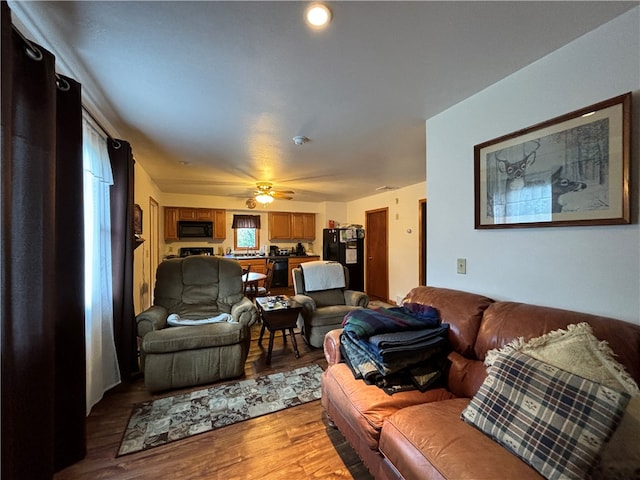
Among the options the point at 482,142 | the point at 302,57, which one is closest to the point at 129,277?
the point at 302,57

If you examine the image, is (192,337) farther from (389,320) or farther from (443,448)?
(443,448)

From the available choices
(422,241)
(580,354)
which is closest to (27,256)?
(580,354)

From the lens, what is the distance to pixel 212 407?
2068mm

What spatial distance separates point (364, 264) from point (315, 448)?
4814mm

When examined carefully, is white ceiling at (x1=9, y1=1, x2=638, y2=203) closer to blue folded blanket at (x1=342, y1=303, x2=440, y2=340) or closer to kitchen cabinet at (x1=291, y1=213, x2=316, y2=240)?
blue folded blanket at (x1=342, y1=303, x2=440, y2=340)

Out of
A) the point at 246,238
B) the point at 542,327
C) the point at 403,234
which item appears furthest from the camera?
the point at 246,238

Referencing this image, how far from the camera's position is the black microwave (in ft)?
19.1

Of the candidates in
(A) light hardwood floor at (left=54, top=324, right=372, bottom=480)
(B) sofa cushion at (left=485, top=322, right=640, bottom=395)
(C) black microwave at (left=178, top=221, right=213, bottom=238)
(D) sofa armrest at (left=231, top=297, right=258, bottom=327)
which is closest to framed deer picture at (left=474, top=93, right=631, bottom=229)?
(B) sofa cushion at (left=485, top=322, right=640, bottom=395)

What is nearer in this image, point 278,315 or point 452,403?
point 452,403

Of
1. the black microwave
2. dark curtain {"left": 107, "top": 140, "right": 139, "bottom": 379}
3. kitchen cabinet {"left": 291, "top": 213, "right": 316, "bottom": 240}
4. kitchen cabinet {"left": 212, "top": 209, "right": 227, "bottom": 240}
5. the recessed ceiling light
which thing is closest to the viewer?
the recessed ceiling light

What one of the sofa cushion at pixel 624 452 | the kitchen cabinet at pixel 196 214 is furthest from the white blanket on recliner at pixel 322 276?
the kitchen cabinet at pixel 196 214

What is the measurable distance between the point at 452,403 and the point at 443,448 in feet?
1.23

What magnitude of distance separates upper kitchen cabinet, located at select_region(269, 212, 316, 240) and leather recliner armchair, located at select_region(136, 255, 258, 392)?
3.57m

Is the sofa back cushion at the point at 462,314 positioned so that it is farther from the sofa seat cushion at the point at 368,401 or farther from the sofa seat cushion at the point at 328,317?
the sofa seat cushion at the point at 328,317
